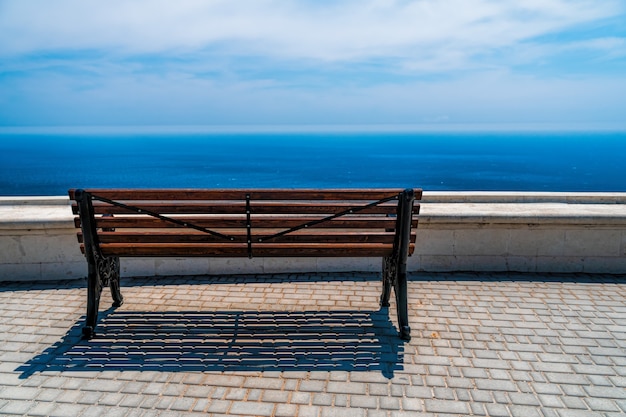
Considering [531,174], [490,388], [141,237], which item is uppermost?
[141,237]

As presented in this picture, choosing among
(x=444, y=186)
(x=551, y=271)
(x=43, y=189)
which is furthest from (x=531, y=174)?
(x=551, y=271)

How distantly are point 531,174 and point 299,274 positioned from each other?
113 metres

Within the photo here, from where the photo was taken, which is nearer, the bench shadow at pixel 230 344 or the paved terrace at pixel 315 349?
the paved terrace at pixel 315 349

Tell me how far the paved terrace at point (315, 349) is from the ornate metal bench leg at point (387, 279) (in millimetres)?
177

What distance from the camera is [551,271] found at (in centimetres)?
603

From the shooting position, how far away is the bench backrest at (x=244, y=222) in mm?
4230

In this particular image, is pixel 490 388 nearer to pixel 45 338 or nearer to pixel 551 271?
pixel 551 271

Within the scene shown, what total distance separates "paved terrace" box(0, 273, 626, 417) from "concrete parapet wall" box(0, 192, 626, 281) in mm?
212

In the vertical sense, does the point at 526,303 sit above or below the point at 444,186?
above

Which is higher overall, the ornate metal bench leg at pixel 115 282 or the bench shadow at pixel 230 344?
the ornate metal bench leg at pixel 115 282

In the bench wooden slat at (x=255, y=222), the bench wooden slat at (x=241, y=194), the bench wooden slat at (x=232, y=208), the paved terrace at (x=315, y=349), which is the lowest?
the paved terrace at (x=315, y=349)

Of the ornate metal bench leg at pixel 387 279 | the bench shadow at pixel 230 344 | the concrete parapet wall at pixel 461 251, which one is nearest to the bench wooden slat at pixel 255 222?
the ornate metal bench leg at pixel 387 279

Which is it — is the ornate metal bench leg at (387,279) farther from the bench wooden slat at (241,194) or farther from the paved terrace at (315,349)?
the bench wooden slat at (241,194)

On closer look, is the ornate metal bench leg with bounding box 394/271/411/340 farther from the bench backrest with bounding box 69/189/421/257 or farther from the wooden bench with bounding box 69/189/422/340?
A: the bench backrest with bounding box 69/189/421/257
